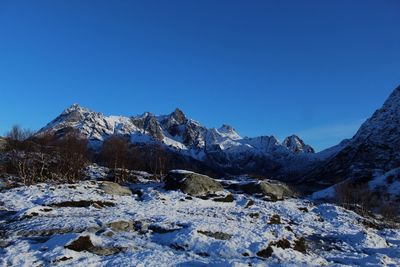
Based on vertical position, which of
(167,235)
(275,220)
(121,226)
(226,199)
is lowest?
(167,235)

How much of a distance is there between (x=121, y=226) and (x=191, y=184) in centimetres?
2728

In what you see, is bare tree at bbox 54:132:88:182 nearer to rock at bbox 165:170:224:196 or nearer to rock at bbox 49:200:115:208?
rock at bbox 165:170:224:196

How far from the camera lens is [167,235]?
100.0 feet

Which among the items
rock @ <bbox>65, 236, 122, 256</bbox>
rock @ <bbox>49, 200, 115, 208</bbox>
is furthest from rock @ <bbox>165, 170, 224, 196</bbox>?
rock @ <bbox>65, 236, 122, 256</bbox>

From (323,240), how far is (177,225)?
47.1 ft

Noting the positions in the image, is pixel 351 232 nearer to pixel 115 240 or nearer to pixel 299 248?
pixel 299 248

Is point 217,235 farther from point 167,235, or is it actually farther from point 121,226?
point 121,226

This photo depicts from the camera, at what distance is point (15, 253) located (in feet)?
80.4

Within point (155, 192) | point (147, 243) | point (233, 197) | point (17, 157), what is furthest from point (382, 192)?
point (147, 243)

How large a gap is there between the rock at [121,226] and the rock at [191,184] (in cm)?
2490

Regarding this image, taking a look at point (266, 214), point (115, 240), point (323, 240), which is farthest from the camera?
point (266, 214)

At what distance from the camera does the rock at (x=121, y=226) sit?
104 feet

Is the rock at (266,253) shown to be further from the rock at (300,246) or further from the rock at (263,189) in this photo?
the rock at (263,189)

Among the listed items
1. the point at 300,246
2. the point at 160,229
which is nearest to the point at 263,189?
the point at 300,246
